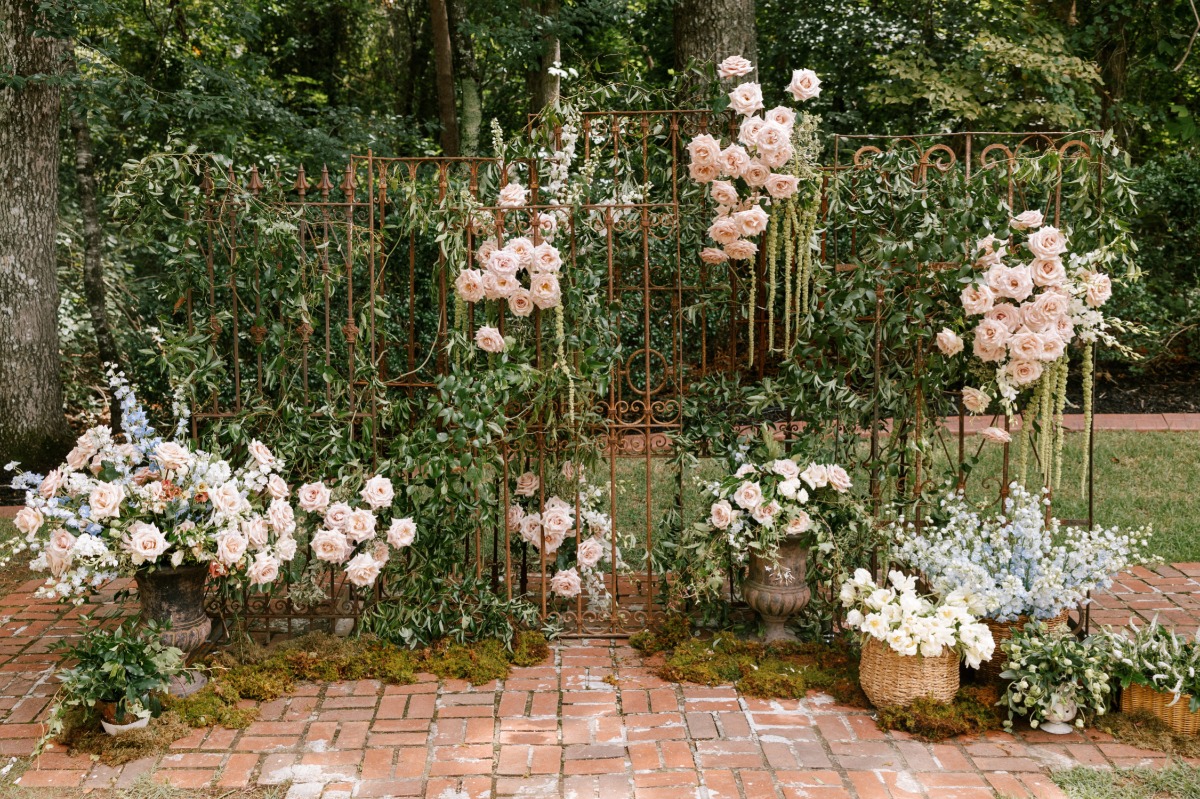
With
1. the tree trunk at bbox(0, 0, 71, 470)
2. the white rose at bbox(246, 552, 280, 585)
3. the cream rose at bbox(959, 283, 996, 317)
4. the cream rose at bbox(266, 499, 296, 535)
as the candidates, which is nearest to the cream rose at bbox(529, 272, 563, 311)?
the cream rose at bbox(266, 499, 296, 535)

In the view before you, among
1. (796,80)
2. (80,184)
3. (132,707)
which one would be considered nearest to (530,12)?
(80,184)

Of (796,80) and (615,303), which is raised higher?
(796,80)

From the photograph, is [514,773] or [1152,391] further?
[1152,391]

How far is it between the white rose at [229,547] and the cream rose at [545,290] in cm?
Answer: 147

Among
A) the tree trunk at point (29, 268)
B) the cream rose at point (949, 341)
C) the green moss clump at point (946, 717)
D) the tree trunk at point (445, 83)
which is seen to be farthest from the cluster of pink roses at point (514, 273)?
the tree trunk at point (445, 83)

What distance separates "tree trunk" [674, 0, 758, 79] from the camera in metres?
6.77

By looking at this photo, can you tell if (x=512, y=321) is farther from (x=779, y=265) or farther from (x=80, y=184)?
(x=80, y=184)

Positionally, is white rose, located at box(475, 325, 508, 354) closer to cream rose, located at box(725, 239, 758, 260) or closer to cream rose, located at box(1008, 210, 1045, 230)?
cream rose, located at box(725, 239, 758, 260)

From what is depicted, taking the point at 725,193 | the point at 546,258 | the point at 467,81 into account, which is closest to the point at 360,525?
the point at 546,258

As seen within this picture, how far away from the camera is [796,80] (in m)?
4.27

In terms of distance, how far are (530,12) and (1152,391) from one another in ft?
20.8

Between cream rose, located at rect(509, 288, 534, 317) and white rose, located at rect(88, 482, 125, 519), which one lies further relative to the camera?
cream rose, located at rect(509, 288, 534, 317)

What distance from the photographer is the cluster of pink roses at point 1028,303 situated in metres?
3.92

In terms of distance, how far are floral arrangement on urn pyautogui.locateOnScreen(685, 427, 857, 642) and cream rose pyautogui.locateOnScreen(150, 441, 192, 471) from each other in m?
2.03
